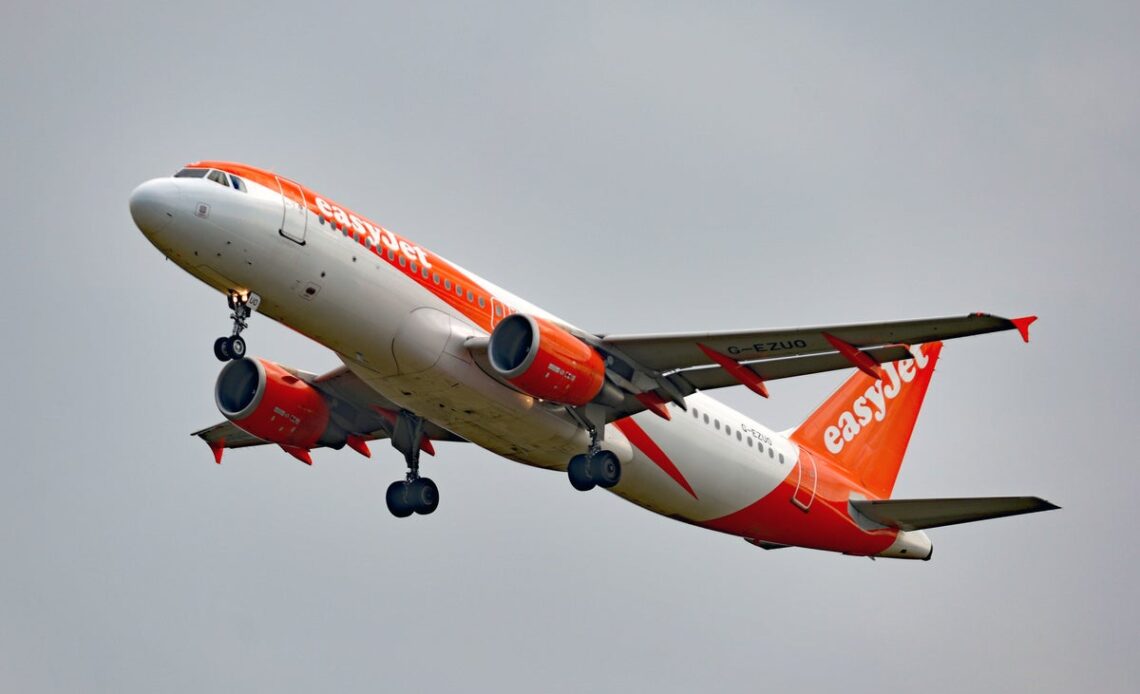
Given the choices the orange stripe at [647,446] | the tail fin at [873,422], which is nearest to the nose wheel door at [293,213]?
the orange stripe at [647,446]

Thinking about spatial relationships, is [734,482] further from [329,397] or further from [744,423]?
[329,397]

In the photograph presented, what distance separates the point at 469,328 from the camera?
1423 inches

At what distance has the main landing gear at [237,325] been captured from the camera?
1324 inches

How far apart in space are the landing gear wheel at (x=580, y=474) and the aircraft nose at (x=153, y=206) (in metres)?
10.4

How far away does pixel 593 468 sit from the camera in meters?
37.2

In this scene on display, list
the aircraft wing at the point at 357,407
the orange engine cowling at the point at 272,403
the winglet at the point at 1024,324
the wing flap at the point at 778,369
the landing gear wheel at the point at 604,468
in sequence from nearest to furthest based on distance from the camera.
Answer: the winglet at the point at 1024,324, the wing flap at the point at 778,369, the landing gear wheel at the point at 604,468, the orange engine cowling at the point at 272,403, the aircraft wing at the point at 357,407

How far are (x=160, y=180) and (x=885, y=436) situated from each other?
73.6 feet

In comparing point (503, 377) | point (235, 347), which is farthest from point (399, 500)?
point (235, 347)

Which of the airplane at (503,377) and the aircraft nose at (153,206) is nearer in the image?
the aircraft nose at (153,206)

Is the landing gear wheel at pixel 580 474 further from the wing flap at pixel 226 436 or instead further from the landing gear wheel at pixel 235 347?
the wing flap at pixel 226 436

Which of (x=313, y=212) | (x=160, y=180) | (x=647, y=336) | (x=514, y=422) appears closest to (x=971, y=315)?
(x=647, y=336)

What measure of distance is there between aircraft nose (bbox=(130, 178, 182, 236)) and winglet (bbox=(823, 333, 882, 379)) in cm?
1330

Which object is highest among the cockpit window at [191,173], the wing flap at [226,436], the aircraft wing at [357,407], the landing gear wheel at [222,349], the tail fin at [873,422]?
the tail fin at [873,422]

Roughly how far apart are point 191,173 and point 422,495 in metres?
10.7
